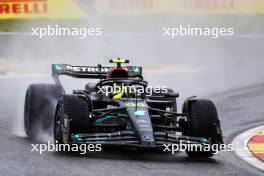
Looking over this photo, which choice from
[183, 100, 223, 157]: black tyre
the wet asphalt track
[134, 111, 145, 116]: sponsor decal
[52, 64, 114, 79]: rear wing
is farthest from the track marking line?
[52, 64, 114, 79]: rear wing

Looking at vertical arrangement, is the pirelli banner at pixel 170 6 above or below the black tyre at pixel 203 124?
above

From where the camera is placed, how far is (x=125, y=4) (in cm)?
2206

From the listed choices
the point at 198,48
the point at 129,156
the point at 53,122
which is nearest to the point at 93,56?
the point at 198,48

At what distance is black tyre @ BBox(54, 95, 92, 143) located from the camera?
393 inches

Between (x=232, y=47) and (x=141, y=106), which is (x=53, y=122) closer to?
(x=141, y=106)

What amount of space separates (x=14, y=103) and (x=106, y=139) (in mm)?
5841

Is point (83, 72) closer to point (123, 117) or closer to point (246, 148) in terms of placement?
point (123, 117)

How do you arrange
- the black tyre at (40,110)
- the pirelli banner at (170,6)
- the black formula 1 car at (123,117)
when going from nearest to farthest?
the black formula 1 car at (123,117), the black tyre at (40,110), the pirelli banner at (170,6)

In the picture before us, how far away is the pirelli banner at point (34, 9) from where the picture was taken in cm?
2169

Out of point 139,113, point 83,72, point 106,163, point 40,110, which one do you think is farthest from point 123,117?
point 83,72

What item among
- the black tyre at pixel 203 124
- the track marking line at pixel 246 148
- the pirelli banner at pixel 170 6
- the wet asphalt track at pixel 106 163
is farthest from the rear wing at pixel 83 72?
the pirelli banner at pixel 170 6

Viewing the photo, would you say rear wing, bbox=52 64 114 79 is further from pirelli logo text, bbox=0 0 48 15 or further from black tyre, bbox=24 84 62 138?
pirelli logo text, bbox=0 0 48 15

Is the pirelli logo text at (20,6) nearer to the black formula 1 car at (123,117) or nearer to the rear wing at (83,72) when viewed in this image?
the rear wing at (83,72)

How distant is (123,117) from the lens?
1034 cm
